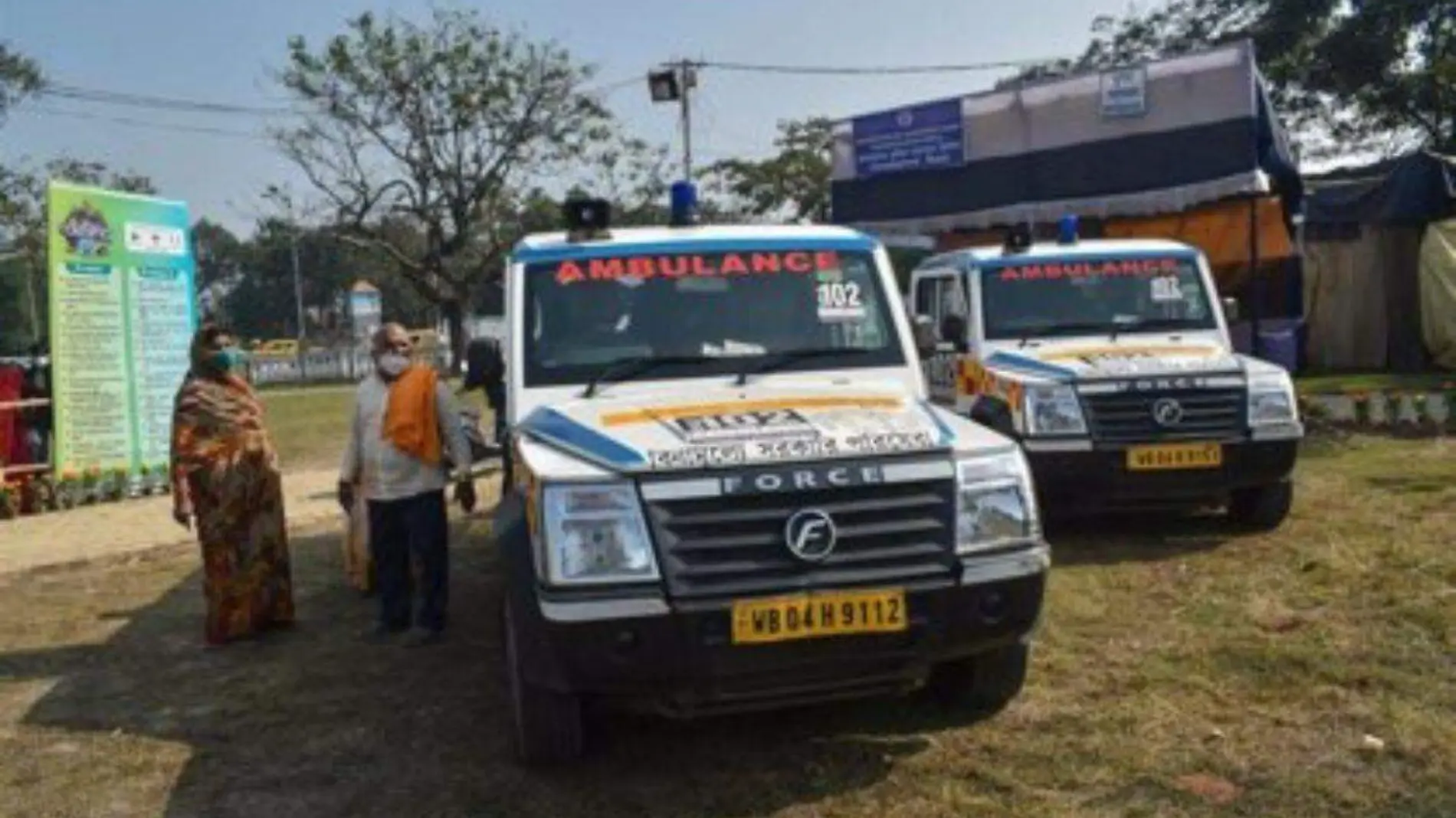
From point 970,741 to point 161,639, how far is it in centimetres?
484

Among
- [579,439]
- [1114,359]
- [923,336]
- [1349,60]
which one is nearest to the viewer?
[579,439]

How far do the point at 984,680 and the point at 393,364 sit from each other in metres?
3.34

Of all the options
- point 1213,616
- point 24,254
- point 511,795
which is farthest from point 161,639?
point 24,254

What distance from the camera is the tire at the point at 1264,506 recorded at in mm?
8422

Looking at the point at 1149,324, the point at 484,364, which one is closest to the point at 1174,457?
the point at 1149,324

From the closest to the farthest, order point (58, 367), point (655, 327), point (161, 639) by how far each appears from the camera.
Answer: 1. point (655, 327)
2. point (161, 639)
3. point (58, 367)

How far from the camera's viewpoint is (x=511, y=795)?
4.59m

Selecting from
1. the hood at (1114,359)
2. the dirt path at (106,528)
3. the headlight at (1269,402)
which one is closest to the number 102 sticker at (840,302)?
the hood at (1114,359)

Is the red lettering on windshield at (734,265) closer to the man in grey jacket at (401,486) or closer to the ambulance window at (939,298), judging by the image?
the man in grey jacket at (401,486)

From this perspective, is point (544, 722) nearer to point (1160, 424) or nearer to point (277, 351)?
point (1160, 424)

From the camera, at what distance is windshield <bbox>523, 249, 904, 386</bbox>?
5.39 m

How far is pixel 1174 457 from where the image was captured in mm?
8008

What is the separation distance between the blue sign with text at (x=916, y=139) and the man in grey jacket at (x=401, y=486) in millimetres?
11609

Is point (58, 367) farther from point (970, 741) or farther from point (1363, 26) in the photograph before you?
point (1363, 26)
